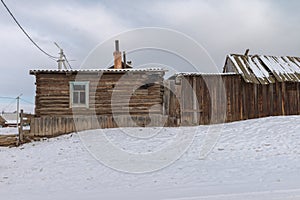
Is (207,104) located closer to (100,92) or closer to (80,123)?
(100,92)

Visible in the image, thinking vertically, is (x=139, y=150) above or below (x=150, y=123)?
below

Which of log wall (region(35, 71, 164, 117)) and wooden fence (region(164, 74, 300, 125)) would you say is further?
wooden fence (region(164, 74, 300, 125))

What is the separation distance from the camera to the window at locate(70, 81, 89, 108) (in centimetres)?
1642

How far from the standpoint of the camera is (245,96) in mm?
17250

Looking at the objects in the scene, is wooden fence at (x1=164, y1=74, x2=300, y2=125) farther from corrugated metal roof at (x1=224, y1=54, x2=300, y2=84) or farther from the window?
the window

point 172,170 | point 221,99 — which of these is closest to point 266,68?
point 221,99

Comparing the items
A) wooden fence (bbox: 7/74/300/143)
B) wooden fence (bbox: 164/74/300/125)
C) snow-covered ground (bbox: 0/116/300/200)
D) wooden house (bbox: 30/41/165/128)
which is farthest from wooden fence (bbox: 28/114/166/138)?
wooden fence (bbox: 164/74/300/125)

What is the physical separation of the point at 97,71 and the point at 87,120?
2.57 m

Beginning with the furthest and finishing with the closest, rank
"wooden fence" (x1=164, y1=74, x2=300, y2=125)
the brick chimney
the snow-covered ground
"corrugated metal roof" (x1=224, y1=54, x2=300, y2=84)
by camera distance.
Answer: the brick chimney, "corrugated metal roof" (x1=224, y1=54, x2=300, y2=84), "wooden fence" (x1=164, y1=74, x2=300, y2=125), the snow-covered ground

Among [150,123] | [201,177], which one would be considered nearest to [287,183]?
[201,177]

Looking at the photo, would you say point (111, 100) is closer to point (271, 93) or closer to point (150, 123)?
Result: point (150, 123)

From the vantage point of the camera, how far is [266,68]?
1884 cm

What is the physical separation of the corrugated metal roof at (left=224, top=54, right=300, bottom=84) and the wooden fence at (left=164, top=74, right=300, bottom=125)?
1.23 ft

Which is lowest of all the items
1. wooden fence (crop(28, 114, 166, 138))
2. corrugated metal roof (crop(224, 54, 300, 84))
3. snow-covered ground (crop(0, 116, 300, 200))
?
snow-covered ground (crop(0, 116, 300, 200))
